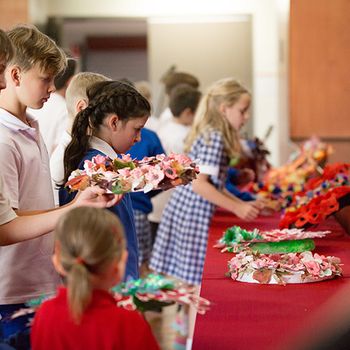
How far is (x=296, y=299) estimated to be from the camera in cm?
306

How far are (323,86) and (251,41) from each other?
4.08 m

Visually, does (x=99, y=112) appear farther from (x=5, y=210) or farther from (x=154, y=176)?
(x=5, y=210)

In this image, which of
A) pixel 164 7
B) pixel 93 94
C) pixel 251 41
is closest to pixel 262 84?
pixel 251 41

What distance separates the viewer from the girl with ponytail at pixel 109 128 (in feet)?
11.4

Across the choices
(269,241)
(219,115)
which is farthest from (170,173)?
(219,115)


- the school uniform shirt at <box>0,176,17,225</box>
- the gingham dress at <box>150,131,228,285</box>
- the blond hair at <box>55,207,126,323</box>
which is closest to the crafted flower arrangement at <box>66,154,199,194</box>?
the school uniform shirt at <box>0,176,17,225</box>

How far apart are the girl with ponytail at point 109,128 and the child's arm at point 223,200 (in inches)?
69.6

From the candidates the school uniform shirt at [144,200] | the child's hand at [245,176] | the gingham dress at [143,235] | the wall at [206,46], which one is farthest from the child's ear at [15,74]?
the wall at [206,46]

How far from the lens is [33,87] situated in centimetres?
316

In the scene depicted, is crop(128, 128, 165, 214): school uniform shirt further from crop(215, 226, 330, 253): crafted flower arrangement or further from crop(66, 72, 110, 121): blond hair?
crop(66, 72, 110, 121): blond hair

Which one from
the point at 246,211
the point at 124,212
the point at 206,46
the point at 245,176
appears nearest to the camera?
the point at 124,212

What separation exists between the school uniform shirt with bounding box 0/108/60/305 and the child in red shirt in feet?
2.82

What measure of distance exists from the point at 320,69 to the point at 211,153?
3.06 meters

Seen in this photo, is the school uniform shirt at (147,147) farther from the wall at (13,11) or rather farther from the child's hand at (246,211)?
the wall at (13,11)
